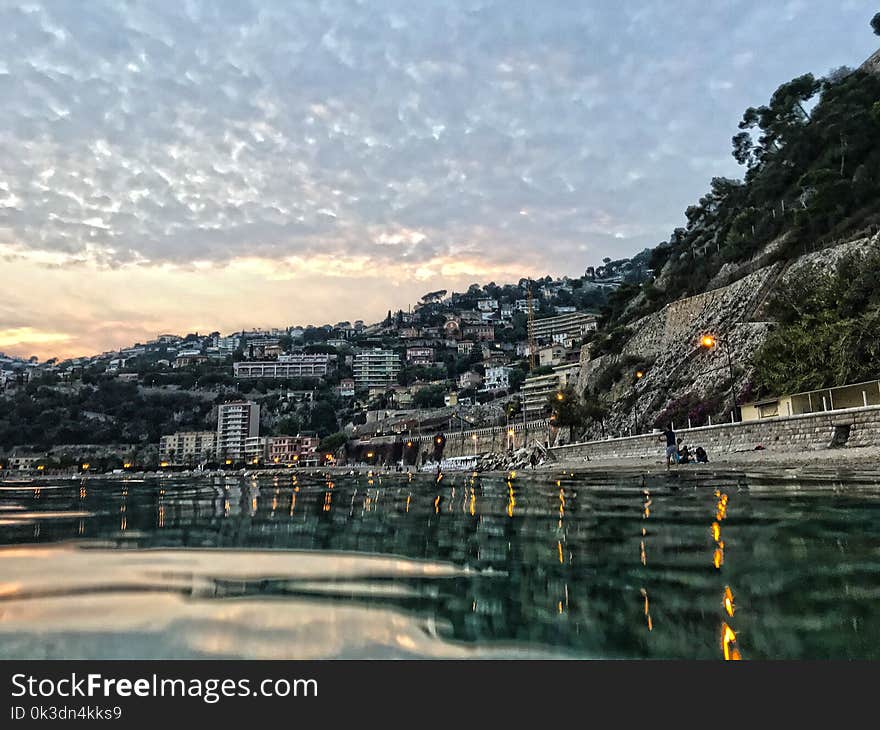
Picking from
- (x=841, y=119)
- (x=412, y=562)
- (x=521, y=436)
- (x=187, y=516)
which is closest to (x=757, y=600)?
(x=412, y=562)

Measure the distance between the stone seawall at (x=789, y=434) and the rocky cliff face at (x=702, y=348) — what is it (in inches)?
202

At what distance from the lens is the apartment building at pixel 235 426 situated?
6029 inches

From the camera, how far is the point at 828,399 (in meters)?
22.9

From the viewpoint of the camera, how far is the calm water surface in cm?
273

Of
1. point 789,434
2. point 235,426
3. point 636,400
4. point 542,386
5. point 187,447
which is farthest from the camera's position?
point 235,426

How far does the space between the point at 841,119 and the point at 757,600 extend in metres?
65.3

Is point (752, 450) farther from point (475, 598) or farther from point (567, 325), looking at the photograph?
point (567, 325)

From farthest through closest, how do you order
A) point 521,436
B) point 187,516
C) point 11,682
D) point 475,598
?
point 521,436, point 187,516, point 475,598, point 11,682

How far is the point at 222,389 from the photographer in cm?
18850

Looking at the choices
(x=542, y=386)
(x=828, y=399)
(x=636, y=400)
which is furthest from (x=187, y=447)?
(x=828, y=399)

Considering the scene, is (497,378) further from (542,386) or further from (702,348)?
(702,348)

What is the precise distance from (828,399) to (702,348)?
79.1 feet

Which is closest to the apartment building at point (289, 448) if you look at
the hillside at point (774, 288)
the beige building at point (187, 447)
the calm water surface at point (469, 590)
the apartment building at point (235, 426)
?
the apartment building at point (235, 426)

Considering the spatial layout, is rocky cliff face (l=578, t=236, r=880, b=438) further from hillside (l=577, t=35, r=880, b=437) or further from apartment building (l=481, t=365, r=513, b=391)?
apartment building (l=481, t=365, r=513, b=391)
